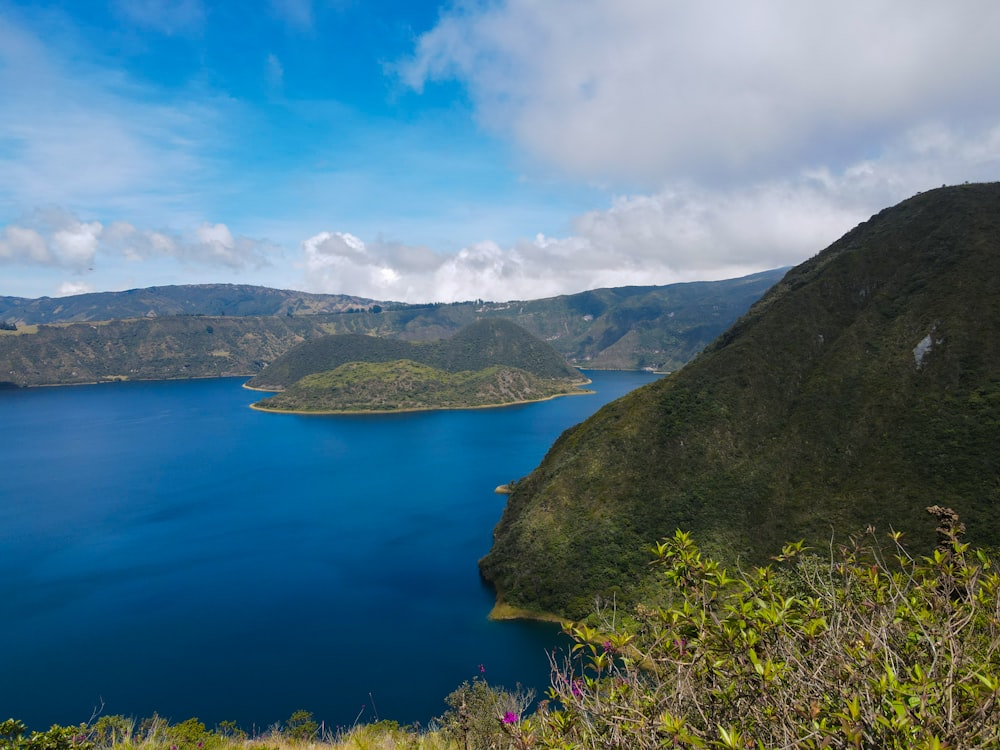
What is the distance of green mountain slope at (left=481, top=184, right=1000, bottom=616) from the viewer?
7000 centimetres

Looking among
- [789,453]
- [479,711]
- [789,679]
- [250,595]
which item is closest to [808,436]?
[789,453]

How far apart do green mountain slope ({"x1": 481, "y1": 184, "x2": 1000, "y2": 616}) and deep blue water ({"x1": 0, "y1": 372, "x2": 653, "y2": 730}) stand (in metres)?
13.5

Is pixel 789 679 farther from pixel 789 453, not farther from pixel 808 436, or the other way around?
pixel 808 436

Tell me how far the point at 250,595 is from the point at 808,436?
85890mm

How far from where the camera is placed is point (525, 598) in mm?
75125

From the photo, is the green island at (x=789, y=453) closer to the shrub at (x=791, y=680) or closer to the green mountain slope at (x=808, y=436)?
the green mountain slope at (x=808, y=436)

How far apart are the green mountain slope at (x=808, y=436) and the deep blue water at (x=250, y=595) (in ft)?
44.5

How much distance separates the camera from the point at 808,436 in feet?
268

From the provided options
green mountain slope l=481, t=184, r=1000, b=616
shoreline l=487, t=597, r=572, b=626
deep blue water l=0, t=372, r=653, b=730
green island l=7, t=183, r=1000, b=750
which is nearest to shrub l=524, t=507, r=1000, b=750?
deep blue water l=0, t=372, r=653, b=730

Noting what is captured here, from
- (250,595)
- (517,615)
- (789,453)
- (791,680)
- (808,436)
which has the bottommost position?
(517,615)

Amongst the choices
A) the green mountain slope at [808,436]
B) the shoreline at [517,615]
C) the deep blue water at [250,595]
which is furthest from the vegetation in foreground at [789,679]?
the shoreline at [517,615]

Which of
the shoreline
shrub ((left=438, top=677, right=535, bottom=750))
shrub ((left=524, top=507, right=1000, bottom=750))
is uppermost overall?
shrub ((left=524, top=507, right=1000, bottom=750))

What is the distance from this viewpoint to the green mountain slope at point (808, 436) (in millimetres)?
70000

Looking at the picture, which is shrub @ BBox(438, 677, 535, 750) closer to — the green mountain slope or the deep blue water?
the deep blue water
